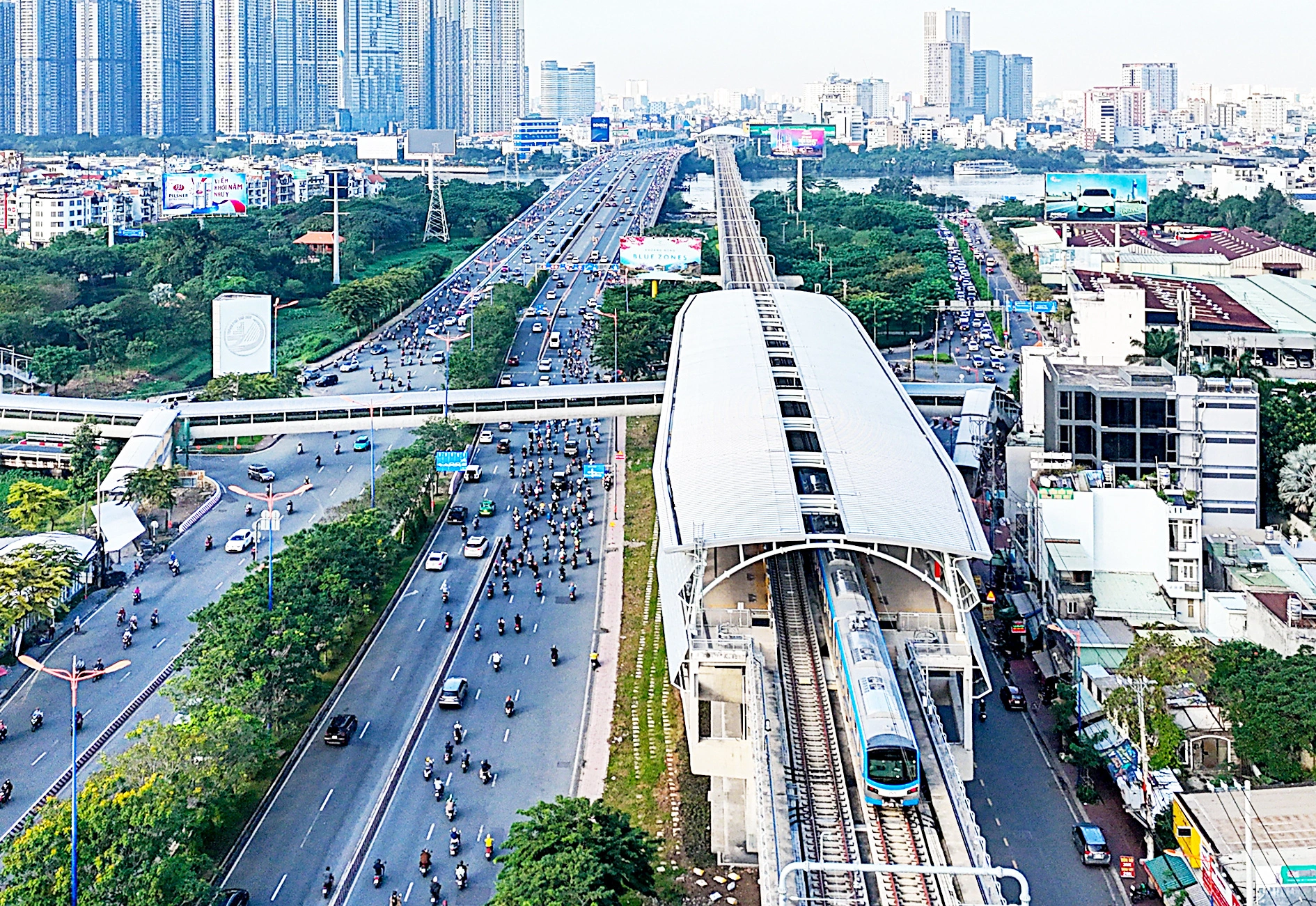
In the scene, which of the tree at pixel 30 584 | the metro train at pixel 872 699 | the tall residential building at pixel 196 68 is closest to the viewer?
the metro train at pixel 872 699

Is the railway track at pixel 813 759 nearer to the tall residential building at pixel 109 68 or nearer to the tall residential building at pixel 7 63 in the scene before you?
the tall residential building at pixel 109 68

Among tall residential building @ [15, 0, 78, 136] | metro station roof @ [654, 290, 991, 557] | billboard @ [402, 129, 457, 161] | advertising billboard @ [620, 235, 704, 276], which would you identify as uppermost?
tall residential building @ [15, 0, 78, 136]

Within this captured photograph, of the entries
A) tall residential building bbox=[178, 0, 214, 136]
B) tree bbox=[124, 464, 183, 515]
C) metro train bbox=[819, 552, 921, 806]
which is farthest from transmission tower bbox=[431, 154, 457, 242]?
tall residential building bbox=[178, 0, 214, 136]

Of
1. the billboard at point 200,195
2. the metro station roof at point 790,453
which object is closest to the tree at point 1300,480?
the metro station roof at point 790,453

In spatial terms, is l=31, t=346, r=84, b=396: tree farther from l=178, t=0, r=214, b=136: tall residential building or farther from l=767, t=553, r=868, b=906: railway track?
l=178, t=0, r=214, b=136: tall residential building

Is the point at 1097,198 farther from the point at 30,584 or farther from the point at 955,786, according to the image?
the point at 955,786

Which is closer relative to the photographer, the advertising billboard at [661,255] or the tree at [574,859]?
the tree at [574,859]
